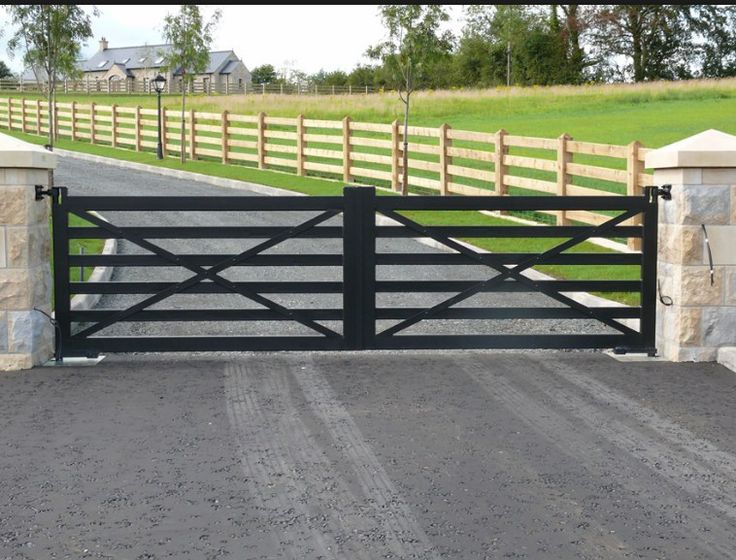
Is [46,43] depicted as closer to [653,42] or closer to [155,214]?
[155,214]

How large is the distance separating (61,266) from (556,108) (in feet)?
116

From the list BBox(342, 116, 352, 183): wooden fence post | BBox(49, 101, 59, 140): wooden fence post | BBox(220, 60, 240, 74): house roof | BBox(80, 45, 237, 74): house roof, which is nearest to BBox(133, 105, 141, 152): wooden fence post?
BBox(49, 101, 59, 140): wooden fence post

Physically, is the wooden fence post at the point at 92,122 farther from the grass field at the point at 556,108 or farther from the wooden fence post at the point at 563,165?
the wooden fence post at the point at 563,165

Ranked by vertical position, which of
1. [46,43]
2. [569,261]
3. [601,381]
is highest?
[46,43]

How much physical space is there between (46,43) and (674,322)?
30807 mm

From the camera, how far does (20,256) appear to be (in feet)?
28.3

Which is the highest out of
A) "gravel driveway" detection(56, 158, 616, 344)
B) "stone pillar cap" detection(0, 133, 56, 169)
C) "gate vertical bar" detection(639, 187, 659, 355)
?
"stone pillar cap" detection(0, 133, 56, 169)

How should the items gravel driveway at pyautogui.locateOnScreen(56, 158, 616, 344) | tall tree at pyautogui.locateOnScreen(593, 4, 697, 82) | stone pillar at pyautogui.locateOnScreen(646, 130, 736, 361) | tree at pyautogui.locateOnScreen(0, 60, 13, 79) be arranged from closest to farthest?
stone pillar at pyautogui.locateOnScreen(646, 130, 736, 361)
gravel driveway at pyautogui.locateOnScreen(56, 158, 616, 344)
tall tree at pyautogui.locateOnScreen(593, 4, 697, 82)
tree at pyautogui.locateOnScreen(0, 60, 13, 79)

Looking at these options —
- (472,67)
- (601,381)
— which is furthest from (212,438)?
(472,67)

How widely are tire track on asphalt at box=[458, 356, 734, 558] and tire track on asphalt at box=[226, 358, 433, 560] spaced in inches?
41.9

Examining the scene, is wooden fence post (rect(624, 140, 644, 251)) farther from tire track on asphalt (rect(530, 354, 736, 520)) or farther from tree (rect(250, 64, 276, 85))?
tree (rect(250, 64, 276, 85))

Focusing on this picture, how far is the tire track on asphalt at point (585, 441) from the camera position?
4879 millimetres

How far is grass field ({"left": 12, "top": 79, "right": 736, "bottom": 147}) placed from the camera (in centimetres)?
3338

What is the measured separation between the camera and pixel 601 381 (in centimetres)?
827
